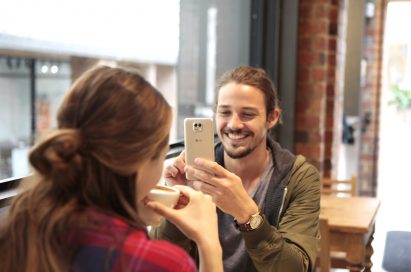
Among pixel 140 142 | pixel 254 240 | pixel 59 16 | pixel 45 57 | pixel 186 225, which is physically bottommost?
pixel 254 240

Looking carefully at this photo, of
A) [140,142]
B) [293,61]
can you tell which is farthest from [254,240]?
[293,61]

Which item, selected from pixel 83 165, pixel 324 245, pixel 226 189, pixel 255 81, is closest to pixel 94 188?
pixel 83 165

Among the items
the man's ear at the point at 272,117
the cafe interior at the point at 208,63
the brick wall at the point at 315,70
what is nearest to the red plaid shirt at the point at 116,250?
the cafe interior at the point at 208,63

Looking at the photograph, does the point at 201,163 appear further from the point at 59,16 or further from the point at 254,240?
the point at 59,16

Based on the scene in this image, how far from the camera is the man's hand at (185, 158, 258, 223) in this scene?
1.37m

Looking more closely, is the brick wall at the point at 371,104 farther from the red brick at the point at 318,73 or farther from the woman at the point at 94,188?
the woman at the point at 94,188

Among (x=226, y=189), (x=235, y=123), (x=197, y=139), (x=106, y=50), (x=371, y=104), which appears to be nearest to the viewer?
(x=226, y=189)

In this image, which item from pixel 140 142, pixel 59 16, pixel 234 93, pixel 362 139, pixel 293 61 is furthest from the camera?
pixel 362 139

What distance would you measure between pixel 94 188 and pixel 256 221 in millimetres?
663

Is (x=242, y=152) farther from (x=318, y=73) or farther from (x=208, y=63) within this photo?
(x=318, y=73)

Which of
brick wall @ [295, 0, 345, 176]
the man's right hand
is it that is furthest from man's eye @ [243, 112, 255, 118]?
brick wall @ [295, 0, 345, 176]

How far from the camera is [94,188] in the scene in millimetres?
813

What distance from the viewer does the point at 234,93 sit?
5.51 feet

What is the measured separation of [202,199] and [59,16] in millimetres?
1096
